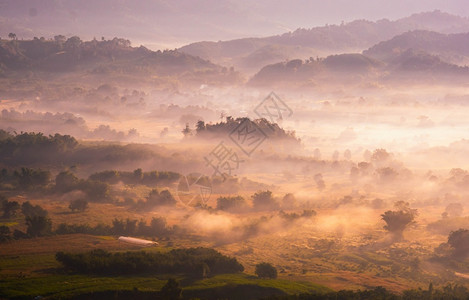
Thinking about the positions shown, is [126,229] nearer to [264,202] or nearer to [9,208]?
[9,208]

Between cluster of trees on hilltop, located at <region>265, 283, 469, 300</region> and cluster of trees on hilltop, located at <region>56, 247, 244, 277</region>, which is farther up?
cluster of trees on hilltop, located at <region>56, 247, 244, 277</region>

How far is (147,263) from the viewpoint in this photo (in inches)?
2170

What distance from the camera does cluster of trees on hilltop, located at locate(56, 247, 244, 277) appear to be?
5378cm

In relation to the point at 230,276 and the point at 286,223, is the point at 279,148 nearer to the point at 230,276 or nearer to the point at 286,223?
the point at 286,223

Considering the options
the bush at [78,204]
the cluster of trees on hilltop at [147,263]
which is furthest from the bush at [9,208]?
the cluster of trees on hilltop at [147,263]

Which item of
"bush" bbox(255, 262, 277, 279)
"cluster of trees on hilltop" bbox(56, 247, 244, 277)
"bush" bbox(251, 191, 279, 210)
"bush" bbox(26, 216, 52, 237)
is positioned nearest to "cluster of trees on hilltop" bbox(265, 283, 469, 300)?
"bush" bbox(255, 262, 277, 279)

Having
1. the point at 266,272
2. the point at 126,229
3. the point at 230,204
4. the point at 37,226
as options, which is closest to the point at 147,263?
the point at 266,272

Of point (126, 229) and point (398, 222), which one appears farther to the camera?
point (398, 222)

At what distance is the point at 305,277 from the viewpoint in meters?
58.7

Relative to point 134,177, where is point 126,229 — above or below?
below

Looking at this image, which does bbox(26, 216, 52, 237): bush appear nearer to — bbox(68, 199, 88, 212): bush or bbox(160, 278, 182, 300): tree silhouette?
bbox(68, 199, 88, 212): bush

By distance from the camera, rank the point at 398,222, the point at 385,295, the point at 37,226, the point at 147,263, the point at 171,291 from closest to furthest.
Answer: the point at 171,291, the point at 385,295, the point at 147,263, the point at 37,226, the point at 398,222

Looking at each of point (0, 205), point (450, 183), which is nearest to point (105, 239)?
point (0, 205)

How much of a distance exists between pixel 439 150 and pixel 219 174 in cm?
11256
